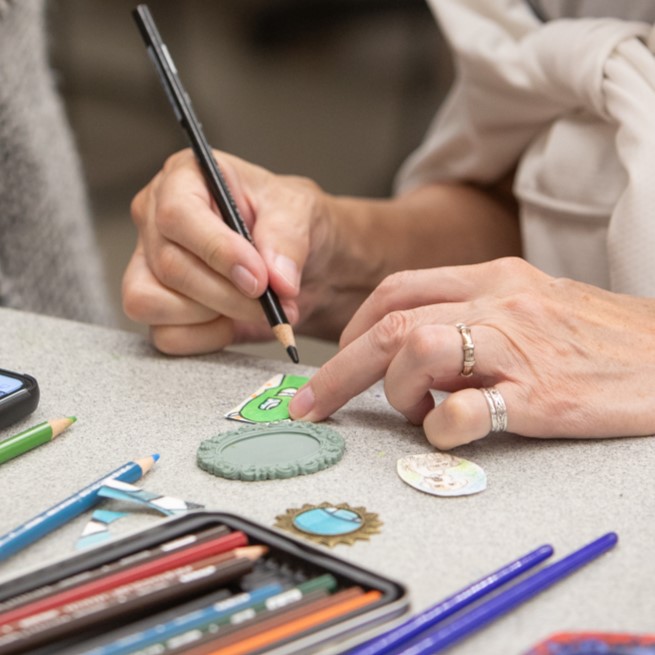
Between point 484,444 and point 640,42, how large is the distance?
41cm

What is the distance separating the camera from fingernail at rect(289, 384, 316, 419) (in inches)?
22.7

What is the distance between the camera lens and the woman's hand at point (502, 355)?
21.2 inches

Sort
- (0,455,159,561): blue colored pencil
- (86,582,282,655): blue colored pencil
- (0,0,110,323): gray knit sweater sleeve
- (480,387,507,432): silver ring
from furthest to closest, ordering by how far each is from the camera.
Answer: (0,0,110,323): gray knit sweater sleeve
(480,387,507,432): silver ring
(0,455,159,561): blue colored pencil
(86,582,282,655): blue colored pencil

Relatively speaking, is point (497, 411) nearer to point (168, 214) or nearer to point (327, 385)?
point (327, 385)

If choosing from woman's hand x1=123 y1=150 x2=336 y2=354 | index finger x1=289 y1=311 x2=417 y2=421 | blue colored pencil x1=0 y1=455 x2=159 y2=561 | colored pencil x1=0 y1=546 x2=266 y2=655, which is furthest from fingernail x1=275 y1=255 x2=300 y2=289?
colored pencil x1=0 y1=546 x2=266 y2=655

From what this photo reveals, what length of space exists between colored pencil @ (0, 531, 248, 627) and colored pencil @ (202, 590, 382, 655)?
5 cm

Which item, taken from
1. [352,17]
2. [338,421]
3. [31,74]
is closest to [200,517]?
[338,421]

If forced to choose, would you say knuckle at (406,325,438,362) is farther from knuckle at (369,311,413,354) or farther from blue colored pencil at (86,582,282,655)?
blue colored pencil at (86,582,282,655)

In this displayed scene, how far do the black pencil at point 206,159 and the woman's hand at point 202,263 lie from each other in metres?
0.01

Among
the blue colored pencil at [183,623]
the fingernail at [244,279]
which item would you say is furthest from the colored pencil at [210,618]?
the fingernail at [244,279]

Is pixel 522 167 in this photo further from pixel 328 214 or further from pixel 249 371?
pixel 249 371

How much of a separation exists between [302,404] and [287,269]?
0.48 feet

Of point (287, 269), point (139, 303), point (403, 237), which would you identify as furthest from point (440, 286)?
point (403, 237)

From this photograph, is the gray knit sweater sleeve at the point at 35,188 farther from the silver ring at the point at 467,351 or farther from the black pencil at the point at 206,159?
the silver ring at the point at 467,351
